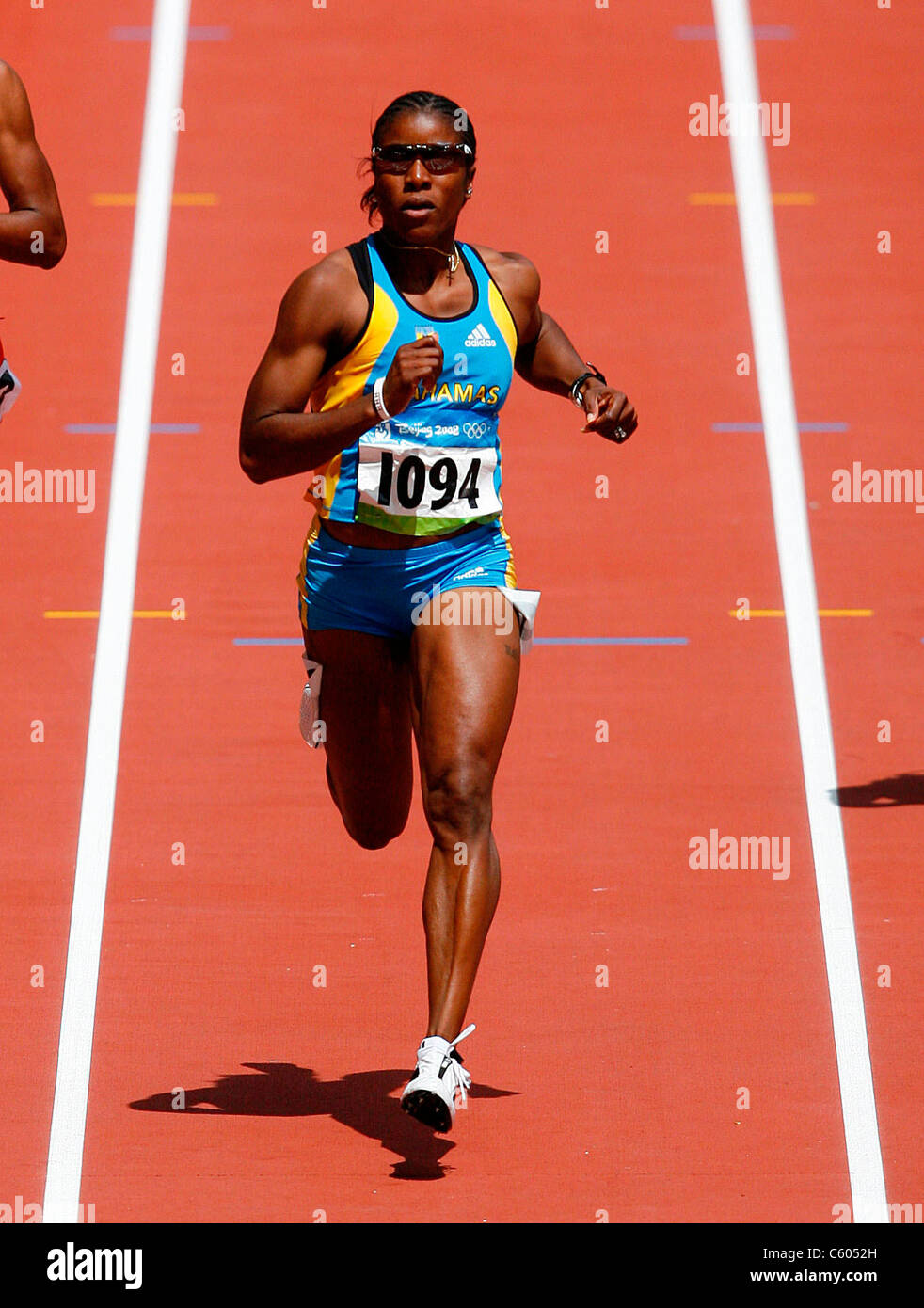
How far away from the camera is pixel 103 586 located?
457 inches

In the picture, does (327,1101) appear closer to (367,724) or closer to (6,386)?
(367,724)

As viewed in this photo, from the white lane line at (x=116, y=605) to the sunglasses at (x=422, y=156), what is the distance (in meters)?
2.84

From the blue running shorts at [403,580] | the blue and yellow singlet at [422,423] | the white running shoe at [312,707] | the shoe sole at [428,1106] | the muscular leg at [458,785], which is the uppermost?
the blue and yellow singlet at [422,423]

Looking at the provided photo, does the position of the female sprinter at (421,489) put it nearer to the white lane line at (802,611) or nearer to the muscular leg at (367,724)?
the muscular leg at (367,724)

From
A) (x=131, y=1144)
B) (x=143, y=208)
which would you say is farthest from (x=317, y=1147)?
(x=143, y=208)

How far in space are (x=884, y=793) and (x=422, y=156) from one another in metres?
4.14

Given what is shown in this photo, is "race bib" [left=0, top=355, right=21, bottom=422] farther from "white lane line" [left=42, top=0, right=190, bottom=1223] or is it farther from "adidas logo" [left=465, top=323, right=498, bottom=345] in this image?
"white lane line" [left=42, top=0, right=190, bottom=1223]

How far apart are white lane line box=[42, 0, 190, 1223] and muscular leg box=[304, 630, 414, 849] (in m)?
1.17

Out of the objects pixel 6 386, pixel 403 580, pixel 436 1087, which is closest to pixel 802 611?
pixel 403 580

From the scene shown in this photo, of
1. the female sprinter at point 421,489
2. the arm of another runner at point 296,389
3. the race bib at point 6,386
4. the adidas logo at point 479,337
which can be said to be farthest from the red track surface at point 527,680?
the adidas logo at point 479,337

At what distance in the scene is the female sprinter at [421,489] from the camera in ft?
21.0

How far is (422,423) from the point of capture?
21.5 ft

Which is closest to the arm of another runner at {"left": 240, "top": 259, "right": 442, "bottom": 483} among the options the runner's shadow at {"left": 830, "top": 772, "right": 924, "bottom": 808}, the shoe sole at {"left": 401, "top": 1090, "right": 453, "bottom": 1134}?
the shoe sole at {"left": 401, "top": 1090, "right": 453, "bottom": 1134}

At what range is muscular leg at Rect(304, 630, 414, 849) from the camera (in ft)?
22.3
